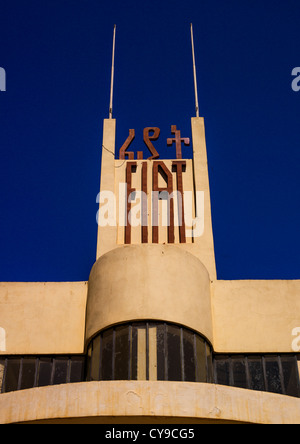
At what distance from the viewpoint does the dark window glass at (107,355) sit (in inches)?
792

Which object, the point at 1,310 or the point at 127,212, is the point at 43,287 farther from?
the point at 127,212

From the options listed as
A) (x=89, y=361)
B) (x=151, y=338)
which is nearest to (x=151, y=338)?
(x=151, y=338)

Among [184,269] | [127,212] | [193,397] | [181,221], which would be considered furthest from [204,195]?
[193,397]

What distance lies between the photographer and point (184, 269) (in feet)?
72.5

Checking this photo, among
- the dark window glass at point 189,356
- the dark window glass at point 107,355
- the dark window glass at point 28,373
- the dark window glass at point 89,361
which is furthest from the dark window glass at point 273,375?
the dark window glass at point 28,373

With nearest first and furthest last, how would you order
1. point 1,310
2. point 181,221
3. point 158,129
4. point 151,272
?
point 151,272
point 1,310
point 181,221
point 158,129

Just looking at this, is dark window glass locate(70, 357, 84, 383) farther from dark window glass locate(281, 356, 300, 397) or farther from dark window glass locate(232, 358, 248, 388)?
dark window glass locate(281, 356, 300, 397)

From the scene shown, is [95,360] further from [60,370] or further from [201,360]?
[201,360]

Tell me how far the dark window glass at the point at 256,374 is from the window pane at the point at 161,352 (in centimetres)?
378

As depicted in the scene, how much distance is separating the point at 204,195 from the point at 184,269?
5.71 metres

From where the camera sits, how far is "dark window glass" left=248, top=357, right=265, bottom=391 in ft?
72.4

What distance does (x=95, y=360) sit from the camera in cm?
2088

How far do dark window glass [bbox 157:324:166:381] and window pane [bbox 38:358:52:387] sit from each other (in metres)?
4.37
